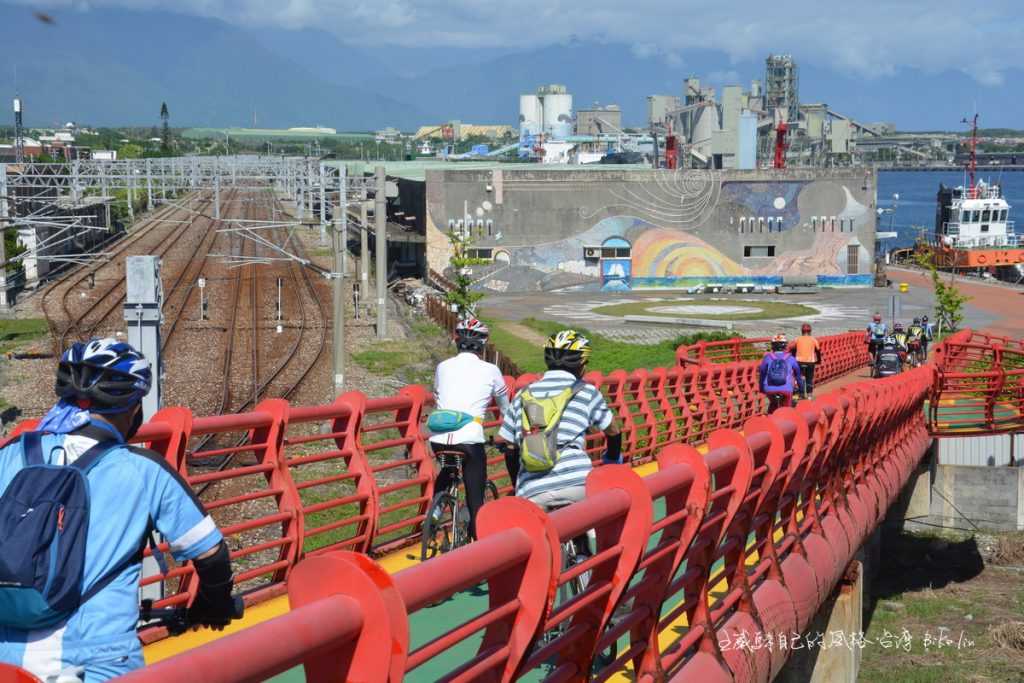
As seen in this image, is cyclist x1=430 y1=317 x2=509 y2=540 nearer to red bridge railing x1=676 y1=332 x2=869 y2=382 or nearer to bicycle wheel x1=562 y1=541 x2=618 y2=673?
bicycle wheel x1=562 y1=541 x2=618 y2=673

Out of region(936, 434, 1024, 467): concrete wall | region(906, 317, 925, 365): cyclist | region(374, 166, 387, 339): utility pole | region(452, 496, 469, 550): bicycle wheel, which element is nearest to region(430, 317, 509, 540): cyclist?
region(452, 496, 469, 550): bicycle wheel

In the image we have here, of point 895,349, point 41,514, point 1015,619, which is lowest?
point 1015,619

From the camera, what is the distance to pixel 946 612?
Result: 60.5 ft

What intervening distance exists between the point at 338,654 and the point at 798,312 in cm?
5934

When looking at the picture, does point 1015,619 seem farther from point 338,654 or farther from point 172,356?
point 172,356

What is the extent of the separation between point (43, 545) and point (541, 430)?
3807 millimetres

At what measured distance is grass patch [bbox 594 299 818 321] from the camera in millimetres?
58469

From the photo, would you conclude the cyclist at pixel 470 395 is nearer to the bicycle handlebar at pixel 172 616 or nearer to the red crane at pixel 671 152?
the bicycle handlebar at pixel 172 616

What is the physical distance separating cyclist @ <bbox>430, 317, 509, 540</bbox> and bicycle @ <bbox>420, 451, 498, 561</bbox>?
89 mm

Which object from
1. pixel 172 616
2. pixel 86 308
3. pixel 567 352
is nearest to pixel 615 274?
pixel 86 308

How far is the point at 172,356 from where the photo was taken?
35.3m

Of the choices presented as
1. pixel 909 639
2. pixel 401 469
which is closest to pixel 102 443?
pixel 909 639

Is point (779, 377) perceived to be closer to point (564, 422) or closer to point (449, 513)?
point (449, 513)

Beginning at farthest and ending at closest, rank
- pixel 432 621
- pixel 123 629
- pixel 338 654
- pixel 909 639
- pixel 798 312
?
pixel 798 312
pixel 909 639
pixel 432 621
pixel 123 629
pixel 338 654
